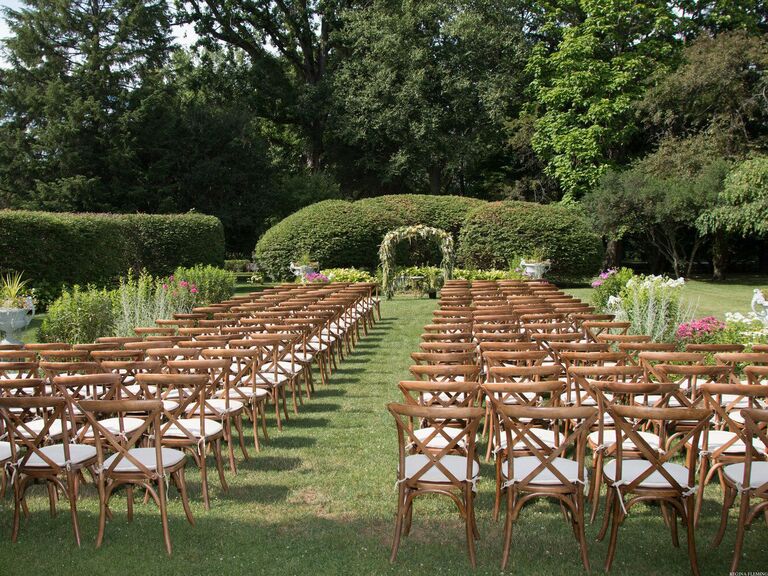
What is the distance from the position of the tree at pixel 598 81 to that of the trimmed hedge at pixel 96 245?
52.0ft

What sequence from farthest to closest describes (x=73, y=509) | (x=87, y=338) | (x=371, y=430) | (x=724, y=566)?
(x=87, y=338) < (x=371, y=430) < (x=73, y=509) < (x=724, y=566)

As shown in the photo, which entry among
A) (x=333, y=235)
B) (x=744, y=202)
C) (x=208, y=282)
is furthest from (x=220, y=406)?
(x=744, y=202)

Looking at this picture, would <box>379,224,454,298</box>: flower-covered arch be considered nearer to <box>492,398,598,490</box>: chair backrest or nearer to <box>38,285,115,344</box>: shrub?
<box>38,285,115,344</box>: shrub

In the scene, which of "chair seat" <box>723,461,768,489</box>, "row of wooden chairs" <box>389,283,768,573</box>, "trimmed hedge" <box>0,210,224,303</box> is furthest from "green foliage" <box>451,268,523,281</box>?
"chair seat" <box>723,461,768,489</box>

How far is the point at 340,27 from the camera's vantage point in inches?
1436

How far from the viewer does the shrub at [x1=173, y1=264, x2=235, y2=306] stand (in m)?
15.2

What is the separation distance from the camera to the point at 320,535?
178 inches

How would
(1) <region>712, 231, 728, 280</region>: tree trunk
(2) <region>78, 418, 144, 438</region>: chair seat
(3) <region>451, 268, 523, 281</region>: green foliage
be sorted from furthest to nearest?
1. (1) <region>712, 231, 728, 280</region>: tree trunk
2. (3) <region>451, 268, 523, 281</region>: green foliage
3. (2) <region>78, 418, 144, 438</region>: chair seat

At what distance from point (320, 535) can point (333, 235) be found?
20.5 metres

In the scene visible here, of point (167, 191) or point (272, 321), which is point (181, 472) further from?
point (167, 191)

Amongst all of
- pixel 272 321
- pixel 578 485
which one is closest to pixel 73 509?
pixel 578 485

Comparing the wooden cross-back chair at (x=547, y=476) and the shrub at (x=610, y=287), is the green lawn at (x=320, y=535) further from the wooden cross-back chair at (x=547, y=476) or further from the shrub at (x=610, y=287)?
the shrub at (x=610, y=287)

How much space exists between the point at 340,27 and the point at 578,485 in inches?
1399

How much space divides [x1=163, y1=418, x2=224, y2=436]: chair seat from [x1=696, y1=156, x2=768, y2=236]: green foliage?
72.0 ft
